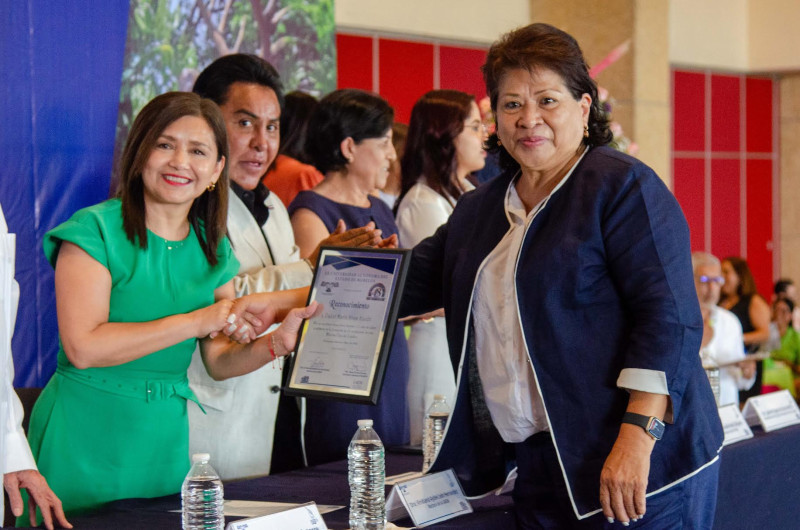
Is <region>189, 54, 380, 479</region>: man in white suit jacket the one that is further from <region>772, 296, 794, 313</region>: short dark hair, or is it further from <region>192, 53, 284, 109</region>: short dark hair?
<region>772, 296, 794, 313</region>: short dark hair

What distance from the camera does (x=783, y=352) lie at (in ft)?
23.5

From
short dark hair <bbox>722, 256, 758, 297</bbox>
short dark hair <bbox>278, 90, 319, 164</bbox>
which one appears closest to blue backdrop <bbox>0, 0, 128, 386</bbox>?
short dark hair <bbox>278, 90, 319, 164</bbox>

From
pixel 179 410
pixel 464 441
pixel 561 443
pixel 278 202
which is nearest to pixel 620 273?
pixel 561 443

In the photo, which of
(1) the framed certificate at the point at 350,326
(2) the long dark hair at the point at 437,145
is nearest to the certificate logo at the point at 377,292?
(1) the framed certificate at the point at 350,326

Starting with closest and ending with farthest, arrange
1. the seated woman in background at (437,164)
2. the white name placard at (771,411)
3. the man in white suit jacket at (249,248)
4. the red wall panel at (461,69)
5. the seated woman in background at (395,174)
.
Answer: the man in white suit jacket at (249,248) < the white name placard at (771,411) < the seated woman in background at (437,164) < the seated woman in background at (395,174) < the red wall panel at (461,69)

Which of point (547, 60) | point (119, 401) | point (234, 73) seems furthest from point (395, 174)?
point (547, 60)

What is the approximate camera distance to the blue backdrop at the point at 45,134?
9.64ft

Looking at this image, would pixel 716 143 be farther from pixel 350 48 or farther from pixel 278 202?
pixel 278 202

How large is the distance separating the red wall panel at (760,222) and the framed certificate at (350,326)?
37.0 ft

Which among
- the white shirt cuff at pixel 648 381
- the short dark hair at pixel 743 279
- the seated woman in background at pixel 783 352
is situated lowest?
the seated woman in background at pixel 783 352

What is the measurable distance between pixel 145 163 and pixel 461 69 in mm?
7428

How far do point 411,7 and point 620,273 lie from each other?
7417 millimetres

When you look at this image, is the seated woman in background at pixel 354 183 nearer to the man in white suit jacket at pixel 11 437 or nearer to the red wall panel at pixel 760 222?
the man in white suit jacket at pixel 11 437

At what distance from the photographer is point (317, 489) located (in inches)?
99.0
